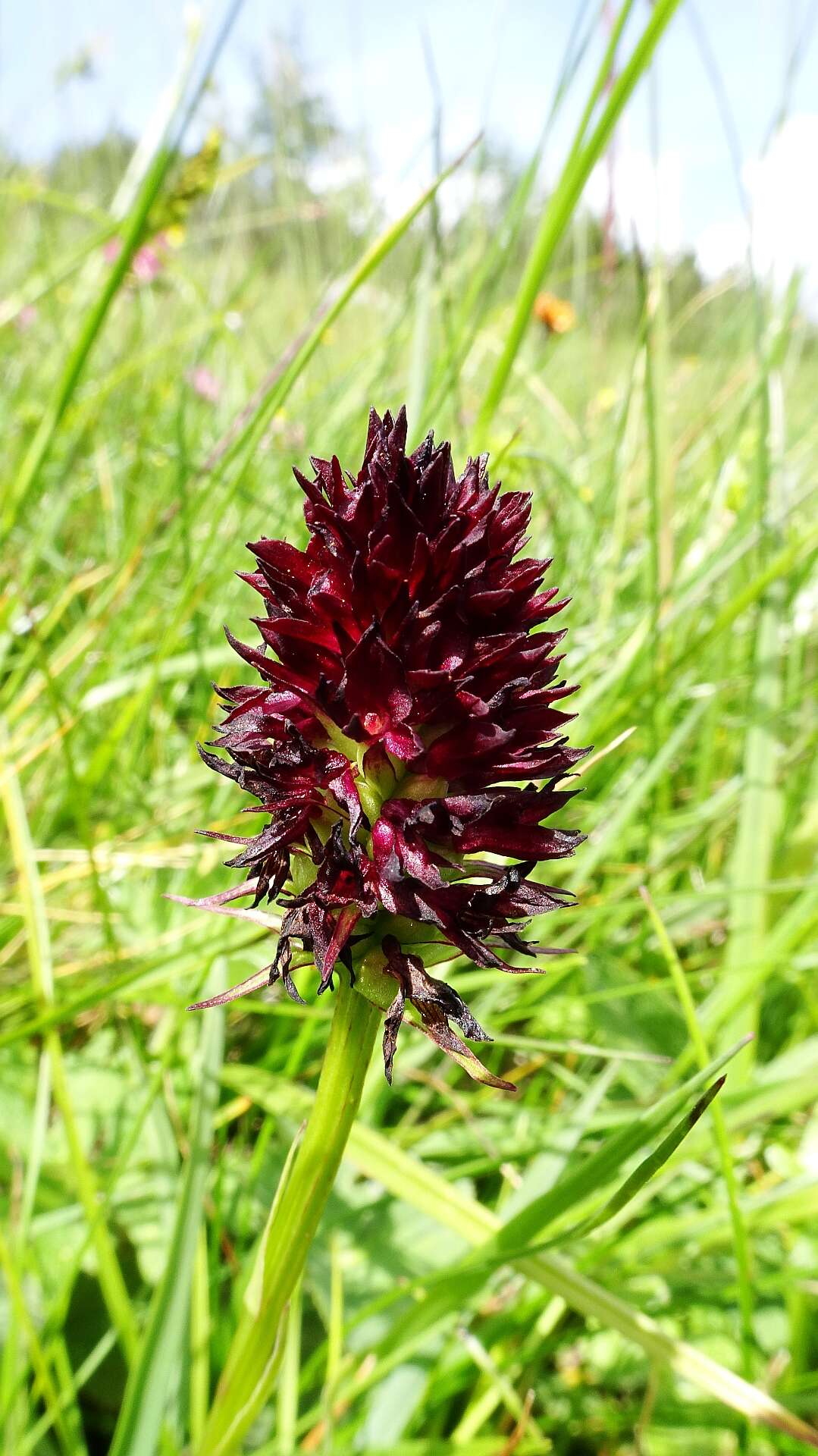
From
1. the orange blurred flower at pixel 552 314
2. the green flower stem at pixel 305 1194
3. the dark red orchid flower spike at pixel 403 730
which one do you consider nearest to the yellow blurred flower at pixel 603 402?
the orange blurred flower at pixel 552 314

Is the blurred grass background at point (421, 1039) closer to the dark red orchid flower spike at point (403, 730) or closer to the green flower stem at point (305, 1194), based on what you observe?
the green flower stem at point (305, 1194)

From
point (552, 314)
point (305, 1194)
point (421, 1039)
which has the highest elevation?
point (552, 314)

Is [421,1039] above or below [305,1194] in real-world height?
below

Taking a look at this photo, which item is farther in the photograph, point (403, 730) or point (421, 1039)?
point (421, 1039)

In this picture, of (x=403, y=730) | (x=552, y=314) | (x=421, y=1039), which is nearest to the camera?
(x=403, y=730)

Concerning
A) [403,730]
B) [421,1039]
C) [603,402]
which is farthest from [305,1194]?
[603,402]

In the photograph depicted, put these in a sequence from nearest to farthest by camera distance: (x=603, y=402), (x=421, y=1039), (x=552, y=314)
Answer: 1. (x=421, y=1039)
2. (x=603, y=402)
3. (x=552, y=314)

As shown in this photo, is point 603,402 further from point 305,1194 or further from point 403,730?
point 305,1194
